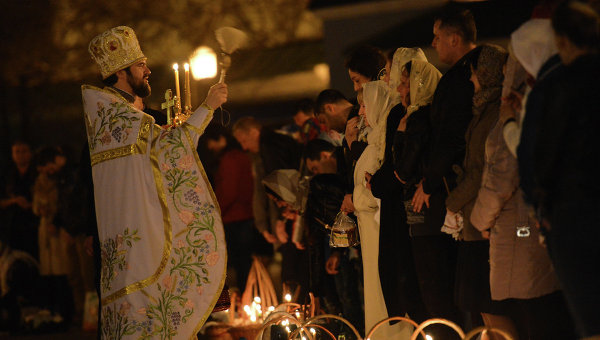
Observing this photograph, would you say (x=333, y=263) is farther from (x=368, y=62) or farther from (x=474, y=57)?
(x=474, y=57)

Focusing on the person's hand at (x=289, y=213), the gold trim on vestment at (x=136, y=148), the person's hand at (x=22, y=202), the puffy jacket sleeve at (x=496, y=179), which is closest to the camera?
the puffy jacket sleeve at (x=496, y=179)

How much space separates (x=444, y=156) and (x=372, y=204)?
1.09 meters

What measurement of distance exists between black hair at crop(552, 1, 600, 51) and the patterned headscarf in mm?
1231

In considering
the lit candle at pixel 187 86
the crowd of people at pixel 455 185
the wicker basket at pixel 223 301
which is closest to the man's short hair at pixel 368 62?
the crowd of people at pixel 455 185

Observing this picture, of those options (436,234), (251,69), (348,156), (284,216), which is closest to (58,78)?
(251,69)

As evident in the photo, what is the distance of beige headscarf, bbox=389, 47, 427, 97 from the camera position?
6.39m

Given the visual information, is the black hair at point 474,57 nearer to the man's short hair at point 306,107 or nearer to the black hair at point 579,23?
the black hair at point 579,23

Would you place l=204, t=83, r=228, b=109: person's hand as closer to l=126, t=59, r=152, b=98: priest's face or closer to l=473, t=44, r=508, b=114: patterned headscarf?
l=126, t=59, r=152, b=98: priest's face

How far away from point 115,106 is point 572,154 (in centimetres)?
335

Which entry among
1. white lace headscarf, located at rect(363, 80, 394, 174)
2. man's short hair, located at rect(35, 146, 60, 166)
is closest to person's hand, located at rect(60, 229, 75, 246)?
man's short hair, located at rect(35, 146, 60, 166)

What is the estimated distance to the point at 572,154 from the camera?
398 centimetres

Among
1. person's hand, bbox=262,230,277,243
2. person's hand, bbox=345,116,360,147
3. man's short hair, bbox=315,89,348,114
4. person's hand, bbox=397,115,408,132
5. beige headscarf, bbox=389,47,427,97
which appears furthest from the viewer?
person's hand, bbox=262,230,277,243

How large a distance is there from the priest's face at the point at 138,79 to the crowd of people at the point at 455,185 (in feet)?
2.15

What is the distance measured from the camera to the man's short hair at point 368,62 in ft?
23.0
